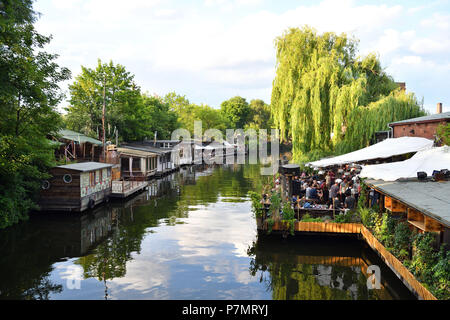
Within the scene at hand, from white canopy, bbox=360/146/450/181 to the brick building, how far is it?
525 cm

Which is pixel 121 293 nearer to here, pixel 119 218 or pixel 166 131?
pixel 119 218

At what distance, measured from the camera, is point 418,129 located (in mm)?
21734

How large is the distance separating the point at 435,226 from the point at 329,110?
1968 cm

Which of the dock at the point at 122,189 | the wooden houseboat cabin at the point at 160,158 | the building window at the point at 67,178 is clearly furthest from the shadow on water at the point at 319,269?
the wooden houseboat cabin at the point at 160,158

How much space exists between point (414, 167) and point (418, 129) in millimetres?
9049

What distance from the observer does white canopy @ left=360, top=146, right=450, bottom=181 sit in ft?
44.3

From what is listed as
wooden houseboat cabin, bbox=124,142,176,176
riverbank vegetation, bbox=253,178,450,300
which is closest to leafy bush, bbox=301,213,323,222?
riverbank vegetation, bbox=253,178,450,300

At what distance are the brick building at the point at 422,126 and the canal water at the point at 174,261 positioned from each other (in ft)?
27.9

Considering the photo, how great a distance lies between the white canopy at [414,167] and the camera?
44.3 feet

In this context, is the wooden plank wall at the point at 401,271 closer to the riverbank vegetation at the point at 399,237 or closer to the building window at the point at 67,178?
the riverbank vegetation at the point at 399,237

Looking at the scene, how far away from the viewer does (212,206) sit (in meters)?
27.3

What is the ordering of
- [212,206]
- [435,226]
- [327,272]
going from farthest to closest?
1. [212,206]
2. [327,272]
3. [435,226]

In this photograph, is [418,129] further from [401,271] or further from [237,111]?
[237,111]
